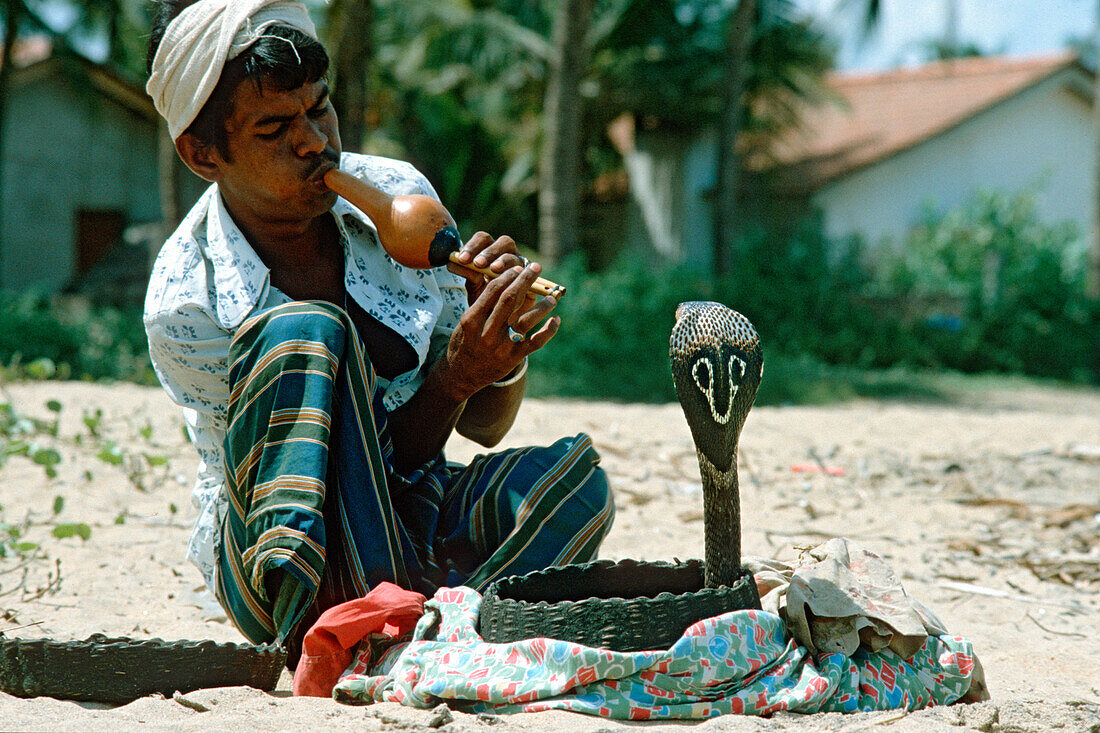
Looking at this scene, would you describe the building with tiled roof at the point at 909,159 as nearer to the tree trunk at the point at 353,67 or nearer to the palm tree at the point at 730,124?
the palm tree at the point at 730,124

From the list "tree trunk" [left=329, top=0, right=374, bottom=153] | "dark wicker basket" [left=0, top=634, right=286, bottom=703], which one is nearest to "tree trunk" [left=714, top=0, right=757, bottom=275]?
"tree trunk" [left=329, top=0, right=374, bottom=153]

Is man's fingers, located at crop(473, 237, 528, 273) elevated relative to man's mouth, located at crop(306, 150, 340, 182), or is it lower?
lower

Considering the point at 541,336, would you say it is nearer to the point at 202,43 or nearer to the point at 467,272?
the point at 467,272

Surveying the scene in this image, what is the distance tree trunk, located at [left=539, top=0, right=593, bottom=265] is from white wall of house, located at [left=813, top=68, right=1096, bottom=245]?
7.97 meters

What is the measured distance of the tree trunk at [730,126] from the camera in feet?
40.7

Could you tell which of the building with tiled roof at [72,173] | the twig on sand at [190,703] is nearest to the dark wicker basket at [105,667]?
the twig on sand at [190,703]

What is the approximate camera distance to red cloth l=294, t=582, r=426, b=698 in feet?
6.43

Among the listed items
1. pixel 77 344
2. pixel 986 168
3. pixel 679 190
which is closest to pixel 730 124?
pixel 679 190

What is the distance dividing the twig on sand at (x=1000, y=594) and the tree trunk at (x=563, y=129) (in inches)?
330

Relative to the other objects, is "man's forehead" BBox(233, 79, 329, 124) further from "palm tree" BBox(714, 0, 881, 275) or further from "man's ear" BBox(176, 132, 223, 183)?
"palm tree" BBox(714, 0, 881, 275)

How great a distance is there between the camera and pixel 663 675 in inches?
72.4

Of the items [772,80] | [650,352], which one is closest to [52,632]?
[650,352]

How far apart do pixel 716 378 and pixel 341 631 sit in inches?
32.3

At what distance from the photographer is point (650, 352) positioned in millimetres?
10594
